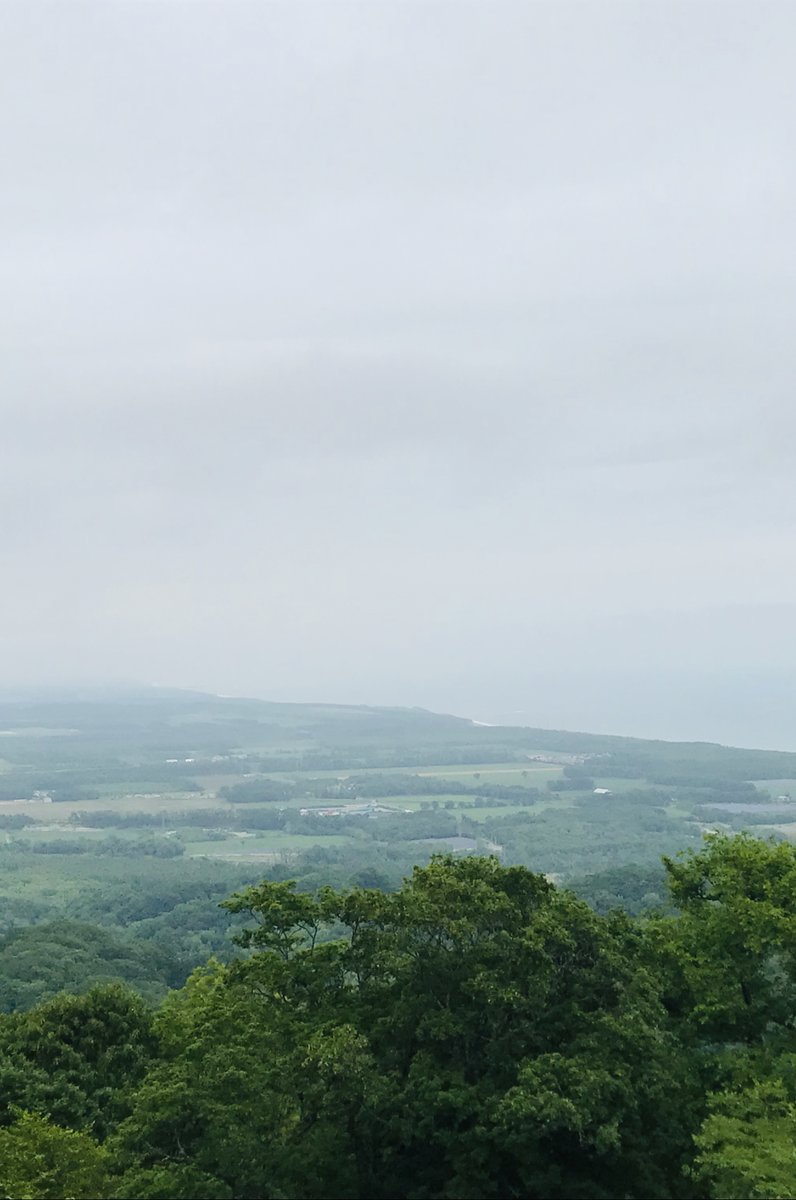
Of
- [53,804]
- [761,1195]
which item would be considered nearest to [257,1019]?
[761,1195]

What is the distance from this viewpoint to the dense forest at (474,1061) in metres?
14.3

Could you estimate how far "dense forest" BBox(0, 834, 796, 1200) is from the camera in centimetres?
1429

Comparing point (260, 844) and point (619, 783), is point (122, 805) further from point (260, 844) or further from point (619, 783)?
point (619, 783)

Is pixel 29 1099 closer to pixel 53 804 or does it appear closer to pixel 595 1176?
pixel 595 1176

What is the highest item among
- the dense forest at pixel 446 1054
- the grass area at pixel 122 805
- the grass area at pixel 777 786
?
the dense forest at pixel 446 1054

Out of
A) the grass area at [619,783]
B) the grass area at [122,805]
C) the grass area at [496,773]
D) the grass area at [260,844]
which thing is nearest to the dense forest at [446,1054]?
the grass area at [260,844]

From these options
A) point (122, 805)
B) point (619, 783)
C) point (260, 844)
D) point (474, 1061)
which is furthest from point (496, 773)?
point (474, 1061)

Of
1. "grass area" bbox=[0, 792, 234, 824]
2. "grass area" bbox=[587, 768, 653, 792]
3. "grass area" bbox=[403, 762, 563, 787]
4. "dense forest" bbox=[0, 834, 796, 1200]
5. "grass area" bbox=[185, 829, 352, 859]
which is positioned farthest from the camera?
"grass area" bbox=[403, 762, 563, 787]

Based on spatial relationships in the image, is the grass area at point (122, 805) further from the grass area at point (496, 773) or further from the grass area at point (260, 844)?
the grass area at point (496, 773)

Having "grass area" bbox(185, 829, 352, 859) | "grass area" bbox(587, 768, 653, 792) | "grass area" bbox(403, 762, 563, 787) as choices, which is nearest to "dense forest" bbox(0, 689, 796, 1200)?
"grass area" bbox(185, 829, 352, 859)

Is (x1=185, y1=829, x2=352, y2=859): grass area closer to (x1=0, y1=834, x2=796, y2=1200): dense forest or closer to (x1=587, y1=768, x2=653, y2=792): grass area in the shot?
(x1=587, y1=768, x2=653, y2=792): grass area

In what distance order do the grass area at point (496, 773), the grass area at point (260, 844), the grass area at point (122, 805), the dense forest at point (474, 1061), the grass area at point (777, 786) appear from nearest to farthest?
the dense forest at point (474, 1061)
the grass area at point (260, 844)
the grass area at point (777, 786)
the grass area at point (122, 805)
the grass area at point (496, 773)

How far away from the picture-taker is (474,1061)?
15.6m

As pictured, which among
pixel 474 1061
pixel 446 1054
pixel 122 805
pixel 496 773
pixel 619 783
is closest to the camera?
pixel 474 1061
